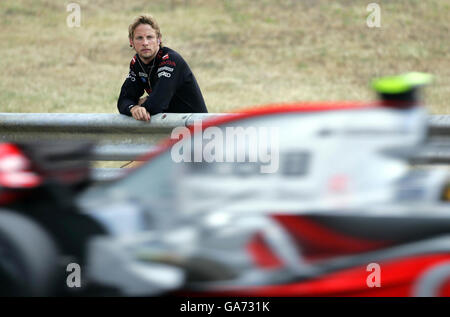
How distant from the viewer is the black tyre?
9.15 ft

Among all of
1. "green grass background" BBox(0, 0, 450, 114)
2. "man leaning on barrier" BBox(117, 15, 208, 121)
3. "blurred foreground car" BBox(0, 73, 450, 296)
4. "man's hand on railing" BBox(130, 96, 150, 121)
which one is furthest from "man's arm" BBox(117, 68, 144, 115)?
"green grass background" BBox(0, 0, 450, 114)

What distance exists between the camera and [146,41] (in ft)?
19.3

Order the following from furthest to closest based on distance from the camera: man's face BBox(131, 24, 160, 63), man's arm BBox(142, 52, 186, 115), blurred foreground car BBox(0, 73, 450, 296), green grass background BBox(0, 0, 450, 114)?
green grass background BBox(0, 0, 450, 114) → man's face BBox(131, 24, 160, 63) → man's arm BBox(142, 52, 186, 115) → blurred foreground car BBox(0, 73, 450, 296)

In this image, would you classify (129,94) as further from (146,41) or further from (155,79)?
(146,41)

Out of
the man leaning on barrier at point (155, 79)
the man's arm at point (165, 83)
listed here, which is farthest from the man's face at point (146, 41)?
the man's arm at point (165, 83)

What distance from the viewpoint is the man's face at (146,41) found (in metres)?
5.89

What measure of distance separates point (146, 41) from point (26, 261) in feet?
10.8

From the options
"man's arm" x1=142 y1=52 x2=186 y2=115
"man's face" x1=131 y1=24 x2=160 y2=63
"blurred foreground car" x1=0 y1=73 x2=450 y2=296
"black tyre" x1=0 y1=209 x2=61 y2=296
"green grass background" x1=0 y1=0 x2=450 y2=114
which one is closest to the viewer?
"blurred foreground car" x1=0 y1=73 x2=450 y2=296

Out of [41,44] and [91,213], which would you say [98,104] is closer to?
[41,44]

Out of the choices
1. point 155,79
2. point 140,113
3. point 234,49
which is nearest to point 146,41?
point 155,79

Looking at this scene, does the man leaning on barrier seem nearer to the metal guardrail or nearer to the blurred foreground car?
the metal guardrail

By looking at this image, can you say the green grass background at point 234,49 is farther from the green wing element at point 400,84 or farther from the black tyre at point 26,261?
the black tyre at point 26,261
